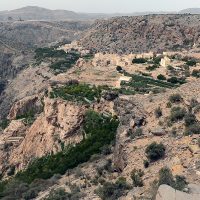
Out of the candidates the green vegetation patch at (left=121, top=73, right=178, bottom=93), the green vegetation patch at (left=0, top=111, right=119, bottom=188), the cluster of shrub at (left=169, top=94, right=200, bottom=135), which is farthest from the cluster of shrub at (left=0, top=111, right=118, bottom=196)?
the cluster of shrub at (left=169, top=94, right=200, bottom=135)

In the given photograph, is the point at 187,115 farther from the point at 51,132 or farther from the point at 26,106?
the point at 26,106

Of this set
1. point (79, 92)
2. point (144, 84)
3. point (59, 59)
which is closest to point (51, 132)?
point (79, 92)

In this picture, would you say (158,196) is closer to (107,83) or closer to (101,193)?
(101,193)

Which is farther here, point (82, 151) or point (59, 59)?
point (59, 59)

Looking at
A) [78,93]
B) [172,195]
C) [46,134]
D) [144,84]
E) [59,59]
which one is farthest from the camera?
[59,59]

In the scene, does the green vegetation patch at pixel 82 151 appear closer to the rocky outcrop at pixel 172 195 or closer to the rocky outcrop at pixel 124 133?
the rocky outcrop at pixel 124 133

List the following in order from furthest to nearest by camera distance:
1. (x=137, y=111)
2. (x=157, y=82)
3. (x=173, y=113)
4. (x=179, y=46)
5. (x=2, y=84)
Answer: (x=2, y=84)
(x=179, y=46)
(x=157, y=82)
(x=137, y=111)
(x=173, y=113)

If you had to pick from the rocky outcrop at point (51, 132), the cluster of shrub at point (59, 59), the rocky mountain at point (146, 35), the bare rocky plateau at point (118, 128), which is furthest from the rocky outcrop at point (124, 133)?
the rocky mountain at point (146, 35)

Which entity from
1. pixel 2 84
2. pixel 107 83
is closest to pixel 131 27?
pixel 2 84
